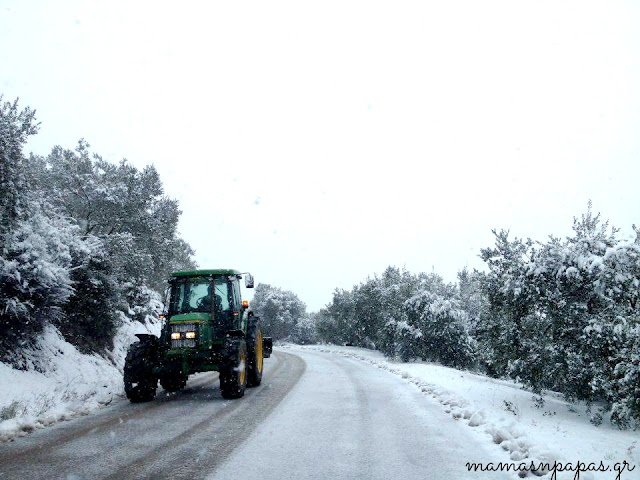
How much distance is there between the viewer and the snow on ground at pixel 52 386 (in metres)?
7.09

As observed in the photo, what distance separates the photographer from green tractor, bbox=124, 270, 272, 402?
31.4ft

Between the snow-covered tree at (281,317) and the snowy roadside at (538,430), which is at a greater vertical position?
the snow-covered tree at (281,317)

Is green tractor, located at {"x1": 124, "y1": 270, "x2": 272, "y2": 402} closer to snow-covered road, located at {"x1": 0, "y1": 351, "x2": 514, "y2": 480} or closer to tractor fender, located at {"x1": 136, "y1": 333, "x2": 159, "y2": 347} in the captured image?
tractor fender, located at {"x1": 136, "y1": 333, "x2": 159, "y2": 347}

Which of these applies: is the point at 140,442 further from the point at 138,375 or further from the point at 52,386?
the point at 52,386

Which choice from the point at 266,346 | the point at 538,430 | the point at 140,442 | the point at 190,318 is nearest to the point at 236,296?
the point at 190,318

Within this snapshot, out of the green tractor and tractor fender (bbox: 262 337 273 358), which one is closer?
the green tractor

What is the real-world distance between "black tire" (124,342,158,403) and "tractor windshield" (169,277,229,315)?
59.1 inches

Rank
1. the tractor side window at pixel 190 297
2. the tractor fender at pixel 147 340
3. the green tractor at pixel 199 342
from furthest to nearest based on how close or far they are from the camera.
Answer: the tractor side window at pixel 190 297 < the tractor fender at pixel 147 340 < the green tractor at pixel 199 342

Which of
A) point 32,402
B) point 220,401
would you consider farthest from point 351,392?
point 32,402

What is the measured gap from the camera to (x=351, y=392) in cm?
1102

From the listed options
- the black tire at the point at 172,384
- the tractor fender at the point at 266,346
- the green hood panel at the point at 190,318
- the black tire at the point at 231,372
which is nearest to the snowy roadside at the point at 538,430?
the black tire at the point at 231,372

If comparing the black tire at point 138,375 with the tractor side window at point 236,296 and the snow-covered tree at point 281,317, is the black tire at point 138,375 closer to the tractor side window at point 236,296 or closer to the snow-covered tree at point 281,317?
the tractor side window at point 236,296

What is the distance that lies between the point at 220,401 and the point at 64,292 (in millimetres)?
4186

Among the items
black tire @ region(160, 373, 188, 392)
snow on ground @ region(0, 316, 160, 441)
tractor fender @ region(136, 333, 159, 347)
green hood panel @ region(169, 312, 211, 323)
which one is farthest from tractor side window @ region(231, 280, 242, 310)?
snow on ground @ region(0, 316, 160, 441)
